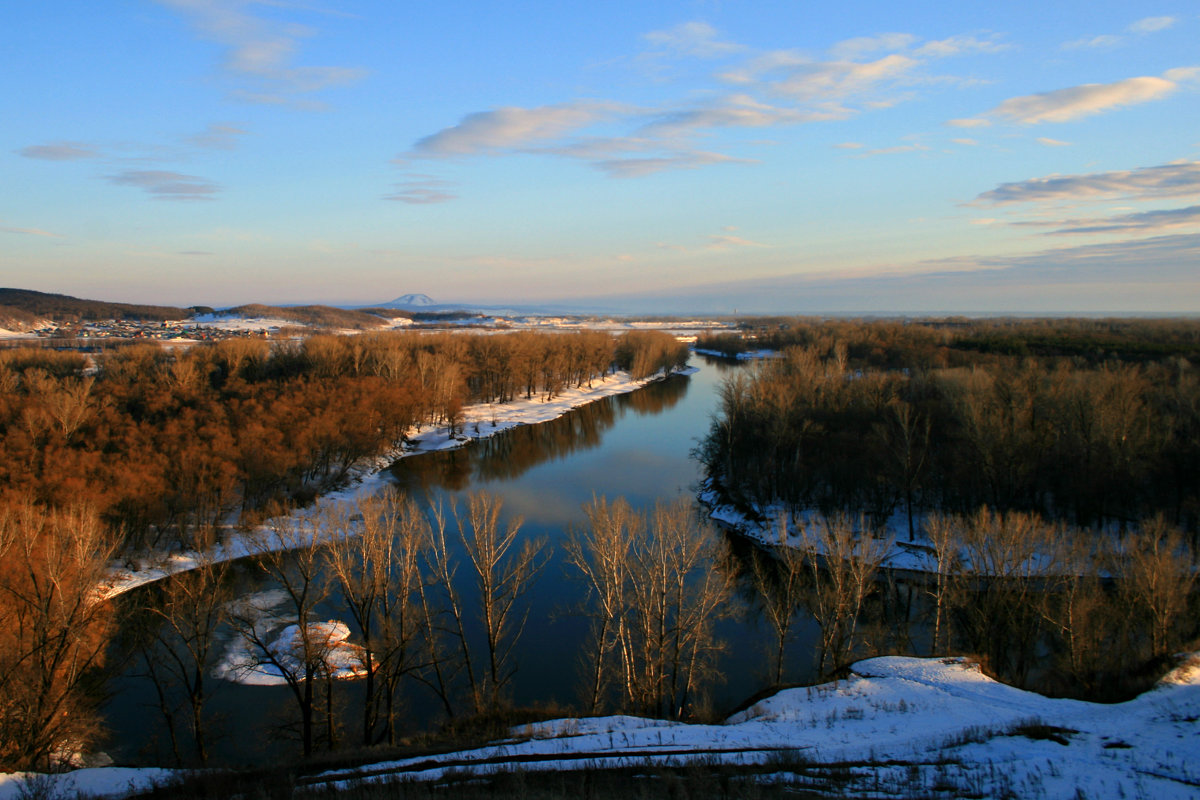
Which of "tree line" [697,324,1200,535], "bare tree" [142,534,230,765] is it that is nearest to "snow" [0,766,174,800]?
"bare tree" [142,534,230,765]

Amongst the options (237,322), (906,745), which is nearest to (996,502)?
(906,745)

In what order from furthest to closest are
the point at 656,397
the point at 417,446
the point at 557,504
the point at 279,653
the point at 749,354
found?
the point at 749,354, the point at 656,397, the point at 417,446, the point at 557,504, the point at 279,653

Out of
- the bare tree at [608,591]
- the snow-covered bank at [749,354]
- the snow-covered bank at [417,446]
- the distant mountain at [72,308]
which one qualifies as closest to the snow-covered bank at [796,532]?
the bare tree at [608,591]

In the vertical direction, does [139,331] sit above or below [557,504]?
above

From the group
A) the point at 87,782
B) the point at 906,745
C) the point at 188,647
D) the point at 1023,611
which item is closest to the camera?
the point at 906,745

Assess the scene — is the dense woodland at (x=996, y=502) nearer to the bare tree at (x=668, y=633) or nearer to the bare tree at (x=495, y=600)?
the bare tree at (x=668, y=633)

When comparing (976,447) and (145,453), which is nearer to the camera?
(145,453)

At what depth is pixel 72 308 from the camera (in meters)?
116

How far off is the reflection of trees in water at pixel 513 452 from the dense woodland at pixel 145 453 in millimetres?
2782

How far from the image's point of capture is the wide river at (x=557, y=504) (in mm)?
13578

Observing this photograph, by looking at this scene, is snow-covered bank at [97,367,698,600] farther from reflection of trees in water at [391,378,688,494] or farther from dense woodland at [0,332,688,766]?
reflection of trees in water at [391,378,688,494]

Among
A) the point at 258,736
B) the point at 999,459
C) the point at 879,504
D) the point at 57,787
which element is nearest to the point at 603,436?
the point at 879,504

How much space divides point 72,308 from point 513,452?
120 metres

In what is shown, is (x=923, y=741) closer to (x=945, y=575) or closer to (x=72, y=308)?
(x=945, y=575)
